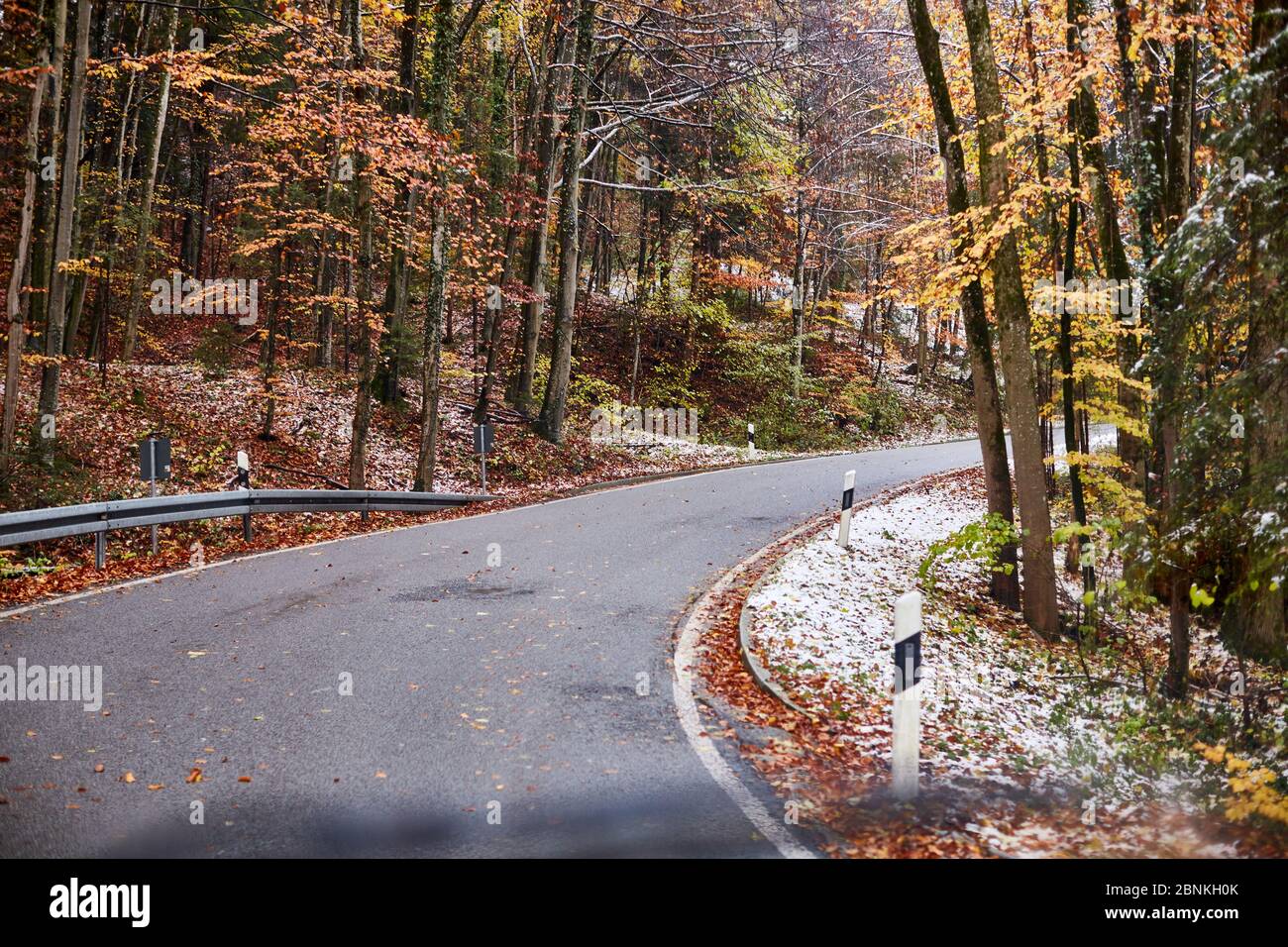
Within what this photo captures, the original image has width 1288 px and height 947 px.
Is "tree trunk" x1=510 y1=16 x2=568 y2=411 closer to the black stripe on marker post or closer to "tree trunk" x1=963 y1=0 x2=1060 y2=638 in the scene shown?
"tree trunk" x1=963 y1=0 x2=1060 y2=638

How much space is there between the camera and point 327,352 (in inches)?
996

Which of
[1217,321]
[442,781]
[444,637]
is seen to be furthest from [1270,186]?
[444,637]

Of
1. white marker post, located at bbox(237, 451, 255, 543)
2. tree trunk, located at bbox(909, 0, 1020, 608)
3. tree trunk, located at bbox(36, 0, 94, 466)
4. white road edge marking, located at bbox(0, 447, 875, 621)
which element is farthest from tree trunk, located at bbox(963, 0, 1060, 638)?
tree trunk, located at bbox(36, 0, 94, 466)

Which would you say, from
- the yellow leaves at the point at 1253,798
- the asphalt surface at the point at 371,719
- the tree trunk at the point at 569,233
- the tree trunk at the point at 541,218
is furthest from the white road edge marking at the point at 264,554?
the yellow leaves at the point at 1253,798

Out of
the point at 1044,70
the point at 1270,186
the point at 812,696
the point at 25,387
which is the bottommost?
the point at 812,696

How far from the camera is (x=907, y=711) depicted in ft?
16.4

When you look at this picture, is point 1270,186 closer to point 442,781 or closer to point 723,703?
point 723,703

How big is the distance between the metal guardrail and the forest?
4.14 ft

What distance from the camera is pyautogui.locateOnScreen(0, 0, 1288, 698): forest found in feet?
23.6

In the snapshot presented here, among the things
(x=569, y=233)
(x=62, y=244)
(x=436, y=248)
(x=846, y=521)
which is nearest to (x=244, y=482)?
(x=62, y=244)

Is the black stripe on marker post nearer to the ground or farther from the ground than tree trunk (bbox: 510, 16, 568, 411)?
nearer to the ground

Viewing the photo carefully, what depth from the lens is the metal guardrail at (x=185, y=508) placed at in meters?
9.17

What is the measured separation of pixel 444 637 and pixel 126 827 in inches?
143

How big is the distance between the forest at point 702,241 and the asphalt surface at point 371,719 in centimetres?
435
